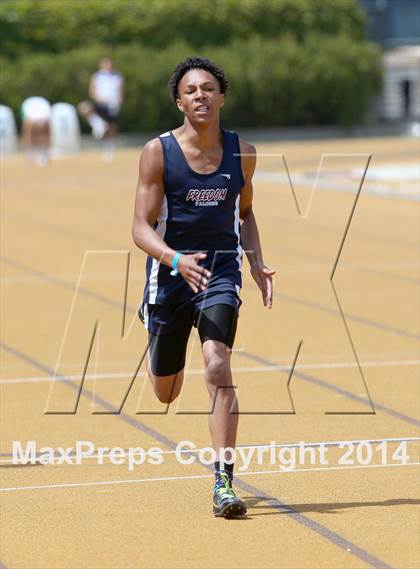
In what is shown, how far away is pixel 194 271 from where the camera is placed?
21.7 ft

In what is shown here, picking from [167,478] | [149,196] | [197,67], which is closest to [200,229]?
[149,196]

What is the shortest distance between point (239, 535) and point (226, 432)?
1.83 feet

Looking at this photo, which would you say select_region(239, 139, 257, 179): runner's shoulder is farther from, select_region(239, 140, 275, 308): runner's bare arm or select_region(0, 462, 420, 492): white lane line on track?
select_region(0, 462, 420, 492): white lane line on track

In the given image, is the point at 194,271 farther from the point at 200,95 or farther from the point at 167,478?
the point at 167,478

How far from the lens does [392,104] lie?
49.2 metres

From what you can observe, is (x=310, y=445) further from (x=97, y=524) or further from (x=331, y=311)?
(x=331, y=311)

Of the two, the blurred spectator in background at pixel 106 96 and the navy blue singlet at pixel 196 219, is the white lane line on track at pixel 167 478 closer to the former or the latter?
the navy blue singlet at pixel 196 219

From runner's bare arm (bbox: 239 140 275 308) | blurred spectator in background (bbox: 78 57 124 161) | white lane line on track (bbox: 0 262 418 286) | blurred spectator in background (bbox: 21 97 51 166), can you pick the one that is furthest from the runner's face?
blurred spectator in background (bbox: 78 57 124 161)

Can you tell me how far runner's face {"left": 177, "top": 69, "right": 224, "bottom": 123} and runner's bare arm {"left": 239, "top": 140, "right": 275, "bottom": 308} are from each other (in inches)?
10.9

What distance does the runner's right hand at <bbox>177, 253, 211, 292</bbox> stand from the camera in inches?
260

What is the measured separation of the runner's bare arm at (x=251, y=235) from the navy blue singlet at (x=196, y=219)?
2.6 inches

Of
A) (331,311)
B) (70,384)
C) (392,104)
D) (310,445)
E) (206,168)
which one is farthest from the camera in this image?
(392,104)

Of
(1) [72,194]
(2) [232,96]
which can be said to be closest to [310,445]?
(1) [72,194]

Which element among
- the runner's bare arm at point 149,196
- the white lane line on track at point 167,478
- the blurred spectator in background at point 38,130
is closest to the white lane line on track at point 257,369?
the white lane line on track at point 167,478
